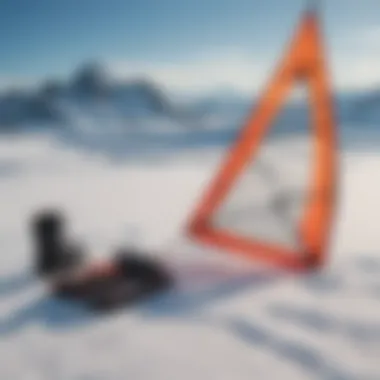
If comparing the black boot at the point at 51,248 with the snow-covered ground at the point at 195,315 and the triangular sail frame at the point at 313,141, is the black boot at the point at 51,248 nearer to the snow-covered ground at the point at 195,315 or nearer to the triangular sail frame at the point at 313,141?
the snow-covered ground at the point at 195,315

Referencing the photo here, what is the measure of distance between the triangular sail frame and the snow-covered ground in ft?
0.43

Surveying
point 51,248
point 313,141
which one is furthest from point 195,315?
point 313,141

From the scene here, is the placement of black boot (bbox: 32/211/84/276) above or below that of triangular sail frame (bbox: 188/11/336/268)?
below

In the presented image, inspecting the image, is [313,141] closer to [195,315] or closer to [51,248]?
[195,315]

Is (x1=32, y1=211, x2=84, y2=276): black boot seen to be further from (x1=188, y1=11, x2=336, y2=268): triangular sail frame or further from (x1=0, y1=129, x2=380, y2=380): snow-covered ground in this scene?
(x1=188, y1=11, x2=336, y2=268): triangular sail frame

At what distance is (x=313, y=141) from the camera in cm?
323

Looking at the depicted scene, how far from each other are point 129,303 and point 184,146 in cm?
477

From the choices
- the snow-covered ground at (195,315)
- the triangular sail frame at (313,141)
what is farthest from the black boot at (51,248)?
the triangular sail frame at (313,141)

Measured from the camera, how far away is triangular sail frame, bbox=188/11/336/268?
3094mm

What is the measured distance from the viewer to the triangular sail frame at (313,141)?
10.2 feet

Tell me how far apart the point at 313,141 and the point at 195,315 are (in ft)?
4.17

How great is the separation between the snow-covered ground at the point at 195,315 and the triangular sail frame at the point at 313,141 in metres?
0.13

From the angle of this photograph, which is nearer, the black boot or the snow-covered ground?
the snow-covered ground

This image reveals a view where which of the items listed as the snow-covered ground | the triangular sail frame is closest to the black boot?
the snow-covered ground
